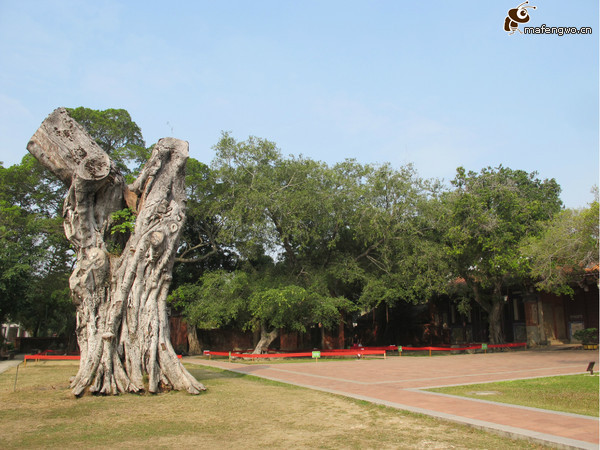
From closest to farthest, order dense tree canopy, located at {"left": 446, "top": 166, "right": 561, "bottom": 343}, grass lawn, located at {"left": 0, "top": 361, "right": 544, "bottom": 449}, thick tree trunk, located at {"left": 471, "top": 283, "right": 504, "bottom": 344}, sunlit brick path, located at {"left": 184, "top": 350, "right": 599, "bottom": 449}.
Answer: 1. grass lawn, located at {"left": 0, "top": 361, "right": 544, "bottom": 449}
2. sunlit brick path, located at {"left": 184, "top": 350, "right": 599, "bottom": 449}
3. dense tree canopy, located at {"left": 446, "top": 166, "right": 561, "bottom": 343}
4. thick tree trunk, located at {"left": 471, "top": 283, "right": 504, "bottom": 344}

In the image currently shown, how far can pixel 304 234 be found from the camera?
82.0 ft

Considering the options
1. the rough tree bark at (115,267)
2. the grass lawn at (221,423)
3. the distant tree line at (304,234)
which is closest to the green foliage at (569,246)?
the distant tree line at (304,234)

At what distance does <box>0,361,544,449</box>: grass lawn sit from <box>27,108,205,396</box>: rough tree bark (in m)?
0.73

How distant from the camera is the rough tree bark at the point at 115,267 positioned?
10477 mm

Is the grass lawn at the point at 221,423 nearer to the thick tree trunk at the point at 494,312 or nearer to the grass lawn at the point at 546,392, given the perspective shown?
the grass lawn at the point at 546,392

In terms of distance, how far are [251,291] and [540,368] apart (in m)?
14.0

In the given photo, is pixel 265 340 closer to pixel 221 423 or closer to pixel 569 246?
pixel 569 246

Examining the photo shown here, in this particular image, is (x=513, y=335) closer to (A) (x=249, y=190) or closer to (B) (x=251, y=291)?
(B) (x=251, y=291)

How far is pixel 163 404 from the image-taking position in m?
9.15

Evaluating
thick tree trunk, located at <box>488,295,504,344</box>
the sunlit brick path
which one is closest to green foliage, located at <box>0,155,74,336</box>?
the sunlit brick path

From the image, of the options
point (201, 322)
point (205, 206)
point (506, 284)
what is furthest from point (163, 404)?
point (506, 284)

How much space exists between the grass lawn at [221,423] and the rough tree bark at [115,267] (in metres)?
0.73

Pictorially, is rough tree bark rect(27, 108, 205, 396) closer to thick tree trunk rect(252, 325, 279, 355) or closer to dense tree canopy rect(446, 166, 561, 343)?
thick tree trunk rect(252, 325, 279, 355)

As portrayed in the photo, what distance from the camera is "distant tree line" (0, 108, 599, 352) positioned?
2394 centimetres
